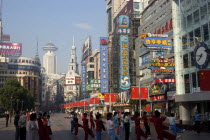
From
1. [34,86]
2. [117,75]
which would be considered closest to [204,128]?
[117,75]

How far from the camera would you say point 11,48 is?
13400 cm

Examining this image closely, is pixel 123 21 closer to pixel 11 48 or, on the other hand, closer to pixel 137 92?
pixel 137 92

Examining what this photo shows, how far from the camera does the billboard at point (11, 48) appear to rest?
131250mm

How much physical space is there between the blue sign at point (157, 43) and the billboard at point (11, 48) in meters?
109

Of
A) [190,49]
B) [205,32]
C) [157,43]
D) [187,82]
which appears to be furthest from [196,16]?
[187,82]

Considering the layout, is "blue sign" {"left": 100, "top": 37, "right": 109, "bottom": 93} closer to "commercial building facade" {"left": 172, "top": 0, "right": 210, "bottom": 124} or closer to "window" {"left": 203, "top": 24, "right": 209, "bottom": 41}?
"commercial building facade" {"left": 172, "top": 0, "right": 210, "bottom": 124}

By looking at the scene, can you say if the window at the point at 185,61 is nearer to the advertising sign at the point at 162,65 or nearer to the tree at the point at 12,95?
the advertising sign at the point at 162,65

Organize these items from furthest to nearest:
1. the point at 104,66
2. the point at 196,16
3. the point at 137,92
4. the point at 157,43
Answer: the point at 104,66
the point at 137,92
the point at 157,43
the point at 196,16

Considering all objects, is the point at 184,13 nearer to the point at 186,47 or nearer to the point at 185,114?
the point at 186,47

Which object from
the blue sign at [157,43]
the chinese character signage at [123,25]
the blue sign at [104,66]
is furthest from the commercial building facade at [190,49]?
the blue sign at [104,66]

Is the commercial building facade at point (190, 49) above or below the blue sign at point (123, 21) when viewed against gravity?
below

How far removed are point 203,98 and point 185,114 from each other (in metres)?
5.63

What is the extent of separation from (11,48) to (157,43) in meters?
111

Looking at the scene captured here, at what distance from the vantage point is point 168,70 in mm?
38562
